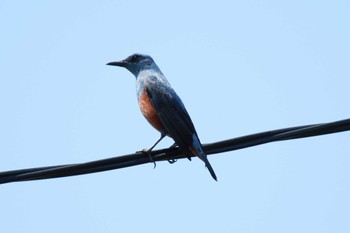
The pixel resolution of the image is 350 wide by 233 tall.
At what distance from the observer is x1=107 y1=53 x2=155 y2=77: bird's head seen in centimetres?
979

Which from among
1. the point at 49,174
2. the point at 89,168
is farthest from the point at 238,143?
the point at 49,174

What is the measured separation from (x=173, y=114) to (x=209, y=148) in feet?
7.42

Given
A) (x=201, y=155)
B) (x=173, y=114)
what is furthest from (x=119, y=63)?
(x=201, y=155)

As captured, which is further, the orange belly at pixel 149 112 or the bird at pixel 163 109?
the orange belly at pixel 149 112

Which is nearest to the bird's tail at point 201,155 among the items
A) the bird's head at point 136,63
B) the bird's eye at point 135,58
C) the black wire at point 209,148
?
the black wire at point 209,148

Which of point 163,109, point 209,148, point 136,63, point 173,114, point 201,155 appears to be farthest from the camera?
point 136,63

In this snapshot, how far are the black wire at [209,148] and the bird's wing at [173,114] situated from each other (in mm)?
1584

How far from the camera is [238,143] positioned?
5.41 m

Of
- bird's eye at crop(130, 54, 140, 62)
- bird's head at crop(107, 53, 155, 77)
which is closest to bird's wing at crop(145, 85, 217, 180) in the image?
bird's head at crop(107, 53, 155, 77)

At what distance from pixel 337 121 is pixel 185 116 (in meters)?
2.94

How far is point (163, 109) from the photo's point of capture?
26.3 feet

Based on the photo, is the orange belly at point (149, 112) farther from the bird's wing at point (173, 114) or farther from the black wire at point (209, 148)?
the black wire at point (209, 148)

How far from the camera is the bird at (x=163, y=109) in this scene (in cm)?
712

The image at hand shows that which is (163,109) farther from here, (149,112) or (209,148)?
(209,148)
